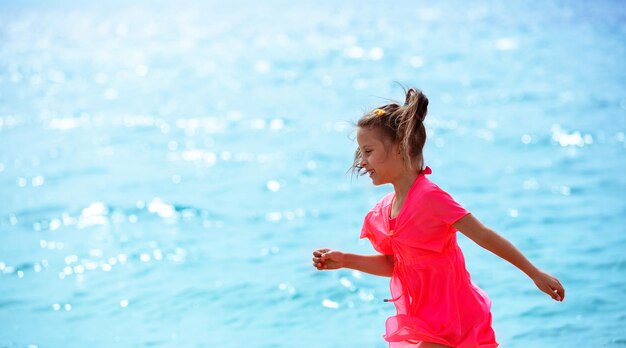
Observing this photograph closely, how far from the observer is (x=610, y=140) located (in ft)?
31.8

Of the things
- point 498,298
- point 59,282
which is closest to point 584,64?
point 498,298

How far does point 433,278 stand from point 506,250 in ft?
0.94

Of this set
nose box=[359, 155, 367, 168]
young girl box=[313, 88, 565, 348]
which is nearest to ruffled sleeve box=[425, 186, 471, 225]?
young girl box=[313, 88, 565, 348]

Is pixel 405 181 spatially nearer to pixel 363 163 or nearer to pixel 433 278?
pixel 363 163

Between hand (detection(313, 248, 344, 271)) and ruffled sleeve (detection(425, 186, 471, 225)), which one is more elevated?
ruffled sleeve (detection(425, 186, 471, 225))

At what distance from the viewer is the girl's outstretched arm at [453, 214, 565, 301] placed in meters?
3.02

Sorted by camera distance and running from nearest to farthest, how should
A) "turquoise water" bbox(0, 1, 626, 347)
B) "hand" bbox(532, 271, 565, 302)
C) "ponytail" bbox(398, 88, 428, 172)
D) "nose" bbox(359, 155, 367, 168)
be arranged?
1. "hand" bbox(532, 271, 565, 302)
2. "ponytail" bbox(398, 88, 428, 172)
3. "nose" bbox(359, 155, 367, 168)
4. "turquoise water" bbox(0, 1, 626, 347)

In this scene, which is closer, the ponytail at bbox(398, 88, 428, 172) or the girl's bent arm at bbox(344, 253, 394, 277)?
the ponytail at bbox(398, 88, 428, 172)

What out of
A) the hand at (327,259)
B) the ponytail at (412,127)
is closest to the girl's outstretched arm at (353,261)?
the hand at (327,259)

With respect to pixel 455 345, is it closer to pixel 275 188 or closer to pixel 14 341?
pixel 14 341

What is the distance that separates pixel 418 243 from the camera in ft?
10.3

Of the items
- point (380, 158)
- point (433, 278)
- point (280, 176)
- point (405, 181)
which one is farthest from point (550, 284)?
point (280, 176)

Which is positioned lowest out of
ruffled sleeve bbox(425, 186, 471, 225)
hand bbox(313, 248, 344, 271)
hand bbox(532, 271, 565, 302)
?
hand bbox(532, 271, 565, 302)

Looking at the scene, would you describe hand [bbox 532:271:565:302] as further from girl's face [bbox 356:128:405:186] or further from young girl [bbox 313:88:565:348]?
girl's face [bbox 356:128:405:186]
